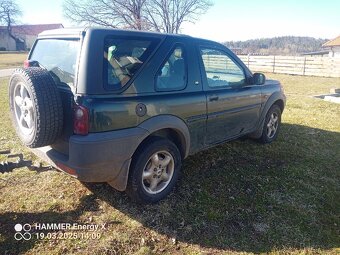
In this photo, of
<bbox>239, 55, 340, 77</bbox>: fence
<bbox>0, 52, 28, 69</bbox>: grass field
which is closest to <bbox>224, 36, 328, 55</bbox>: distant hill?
<bbox>239, 55, 340, 77</bbox>: fence

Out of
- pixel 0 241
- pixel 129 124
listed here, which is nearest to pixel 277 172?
pixel 129 124

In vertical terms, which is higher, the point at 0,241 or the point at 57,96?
the point at 57,96

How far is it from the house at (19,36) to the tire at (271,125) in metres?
70.9

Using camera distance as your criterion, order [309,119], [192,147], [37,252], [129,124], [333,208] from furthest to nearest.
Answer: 1. [309,119]
2. [192,147]
3. [333,208]
4. [129,124]
5. [37,252]

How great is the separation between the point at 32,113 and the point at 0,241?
1.23 meters

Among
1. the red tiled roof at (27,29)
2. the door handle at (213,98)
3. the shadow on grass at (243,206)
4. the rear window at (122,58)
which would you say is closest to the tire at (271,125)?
the shadow on grass at (243,206)

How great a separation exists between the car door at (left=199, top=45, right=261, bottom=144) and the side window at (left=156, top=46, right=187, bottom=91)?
341mm

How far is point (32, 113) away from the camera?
3.03 metres

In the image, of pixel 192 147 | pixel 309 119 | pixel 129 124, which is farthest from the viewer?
pixel 309 119

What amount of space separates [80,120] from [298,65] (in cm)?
2271

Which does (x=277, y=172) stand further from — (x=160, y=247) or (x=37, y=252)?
(x=37, y=252)

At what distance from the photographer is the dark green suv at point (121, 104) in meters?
2.81

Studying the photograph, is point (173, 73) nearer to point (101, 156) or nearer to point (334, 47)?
point (101, 156)

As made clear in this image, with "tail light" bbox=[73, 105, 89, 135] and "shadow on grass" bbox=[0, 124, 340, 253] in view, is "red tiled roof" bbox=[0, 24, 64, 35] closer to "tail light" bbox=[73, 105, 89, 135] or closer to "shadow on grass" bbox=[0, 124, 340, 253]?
"shadow on grass" bbox=[0, 124, 340, 253]
